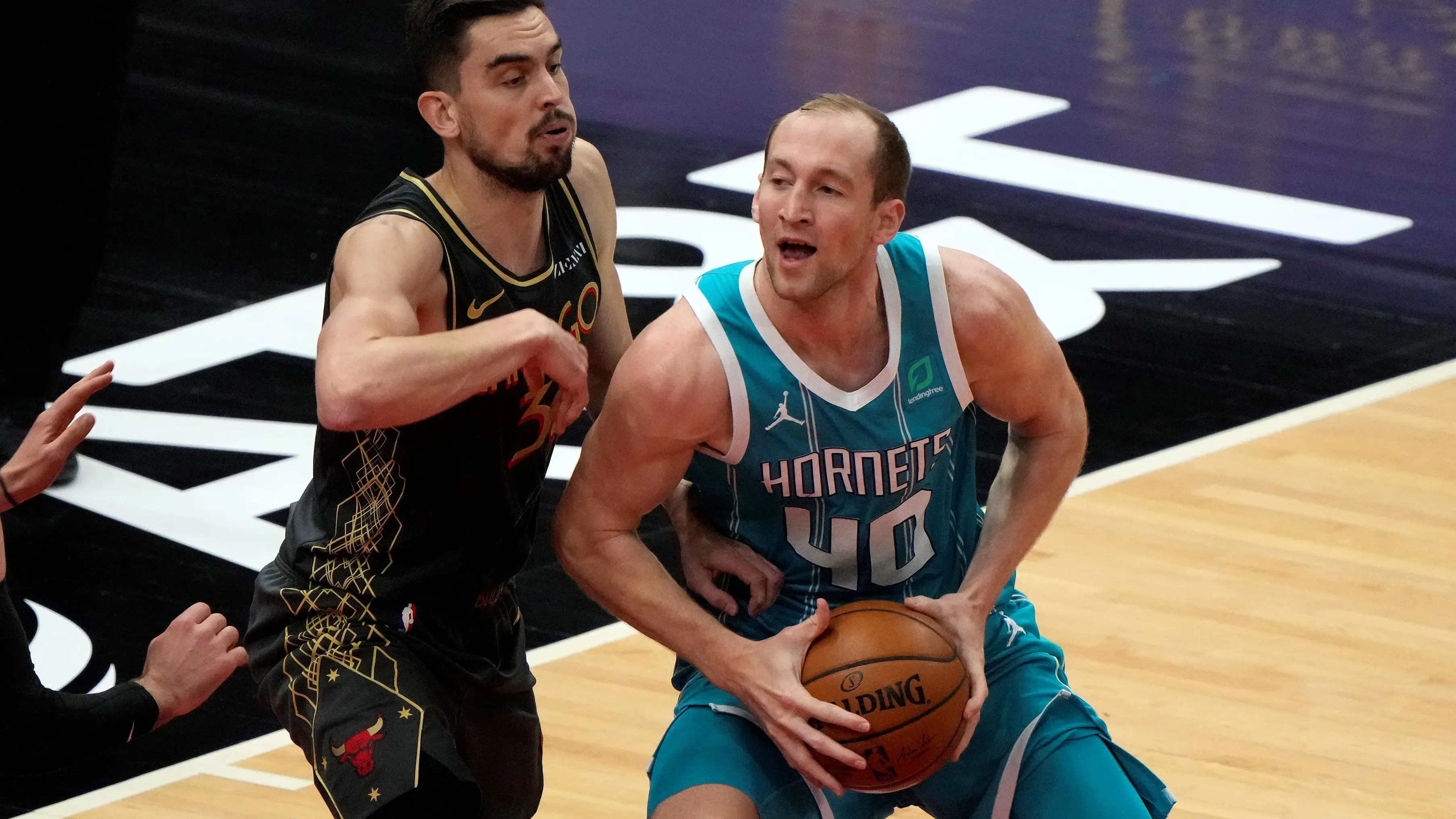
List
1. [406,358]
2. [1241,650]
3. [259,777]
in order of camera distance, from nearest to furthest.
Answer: [406,358] → [259,777] → [1241,650]

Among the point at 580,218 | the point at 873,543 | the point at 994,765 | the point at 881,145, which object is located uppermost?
the point at 881,145

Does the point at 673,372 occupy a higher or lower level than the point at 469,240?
lower

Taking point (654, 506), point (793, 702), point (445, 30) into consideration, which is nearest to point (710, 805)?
point (793, 702)

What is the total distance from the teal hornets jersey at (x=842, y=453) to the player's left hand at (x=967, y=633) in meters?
0.15

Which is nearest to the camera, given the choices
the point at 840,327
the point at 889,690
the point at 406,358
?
the point at 406,358

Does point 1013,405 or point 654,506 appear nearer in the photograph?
point 654,506

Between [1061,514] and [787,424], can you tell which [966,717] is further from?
[1061,514]

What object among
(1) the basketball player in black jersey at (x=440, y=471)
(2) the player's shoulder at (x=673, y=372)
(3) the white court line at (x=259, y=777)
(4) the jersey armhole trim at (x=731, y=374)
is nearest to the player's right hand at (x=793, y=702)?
(4) the jersey armhole trim at (x=731, y=374)

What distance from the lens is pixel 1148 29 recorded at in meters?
12.2

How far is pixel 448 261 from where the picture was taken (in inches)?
155

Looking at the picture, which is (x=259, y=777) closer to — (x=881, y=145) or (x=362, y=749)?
(x=362, y=749)

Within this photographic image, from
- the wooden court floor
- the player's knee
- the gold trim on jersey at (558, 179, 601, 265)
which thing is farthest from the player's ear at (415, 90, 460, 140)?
the wooden court floor

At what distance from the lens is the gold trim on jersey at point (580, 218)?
13.9 feet

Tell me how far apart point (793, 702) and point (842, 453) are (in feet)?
1.58
